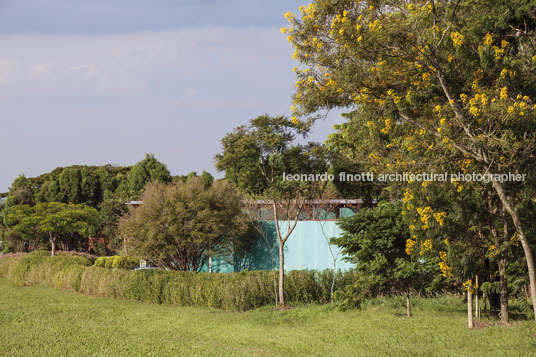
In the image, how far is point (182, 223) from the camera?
17.3 m

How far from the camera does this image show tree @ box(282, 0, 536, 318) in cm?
821

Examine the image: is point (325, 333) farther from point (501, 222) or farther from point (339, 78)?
point (339, 78)

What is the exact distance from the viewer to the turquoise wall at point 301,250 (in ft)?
51.5

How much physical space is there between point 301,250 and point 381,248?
5845 mm

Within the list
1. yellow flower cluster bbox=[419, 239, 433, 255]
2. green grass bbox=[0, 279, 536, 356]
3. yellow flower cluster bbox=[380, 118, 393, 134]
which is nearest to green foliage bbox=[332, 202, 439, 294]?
green grass bbox=[0, 279, 536, 356]

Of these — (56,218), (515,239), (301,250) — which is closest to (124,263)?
(56,218)

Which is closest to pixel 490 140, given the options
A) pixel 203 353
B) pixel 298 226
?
pixel 203 353

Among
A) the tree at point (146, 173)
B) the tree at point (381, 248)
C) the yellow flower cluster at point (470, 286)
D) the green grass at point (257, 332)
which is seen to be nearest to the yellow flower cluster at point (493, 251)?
the yellow flower cluster at point (470, 286)

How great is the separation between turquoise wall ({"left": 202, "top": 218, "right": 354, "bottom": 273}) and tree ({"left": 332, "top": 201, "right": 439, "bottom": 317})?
11.5 feet

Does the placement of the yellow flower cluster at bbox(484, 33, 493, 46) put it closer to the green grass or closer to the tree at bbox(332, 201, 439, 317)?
the tree at bbox(332, 201, 439, 317)

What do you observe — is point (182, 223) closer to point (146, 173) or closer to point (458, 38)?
point (458, 38)

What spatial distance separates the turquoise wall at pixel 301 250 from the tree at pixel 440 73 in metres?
6.26

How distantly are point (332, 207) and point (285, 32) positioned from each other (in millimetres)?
13391

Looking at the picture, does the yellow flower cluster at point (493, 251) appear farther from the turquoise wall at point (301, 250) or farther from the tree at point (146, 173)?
the tree at point (146, 173)
